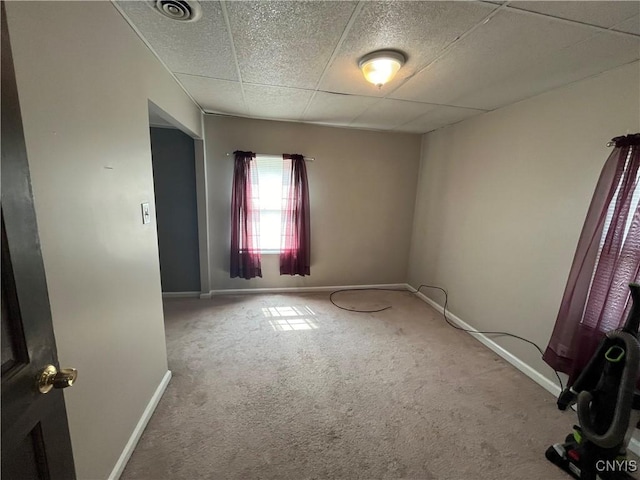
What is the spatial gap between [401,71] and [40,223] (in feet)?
6.83

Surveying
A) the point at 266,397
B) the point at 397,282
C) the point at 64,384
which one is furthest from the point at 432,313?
the point at 64,384

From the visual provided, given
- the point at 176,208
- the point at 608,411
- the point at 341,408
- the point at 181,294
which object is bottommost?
the point at 341,408

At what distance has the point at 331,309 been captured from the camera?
3305 mm

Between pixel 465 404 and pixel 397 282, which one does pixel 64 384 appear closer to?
pixel 465 404

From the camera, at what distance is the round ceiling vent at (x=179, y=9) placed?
4.00 ft

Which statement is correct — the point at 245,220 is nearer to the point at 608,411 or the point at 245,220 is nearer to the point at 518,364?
the point at 518,364

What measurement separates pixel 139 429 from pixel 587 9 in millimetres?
3115

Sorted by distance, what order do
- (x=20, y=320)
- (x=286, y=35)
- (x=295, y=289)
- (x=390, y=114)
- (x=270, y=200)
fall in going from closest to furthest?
(x=20, y=320), (x=286, y=35), (x=390, y=114), (x=270, y=200), (x=295, y=289)

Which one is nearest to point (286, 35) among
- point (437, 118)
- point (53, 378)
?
point (53, 378)

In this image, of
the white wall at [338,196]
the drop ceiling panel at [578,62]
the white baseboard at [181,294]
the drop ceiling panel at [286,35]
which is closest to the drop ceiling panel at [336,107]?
the white wall at [338,196]

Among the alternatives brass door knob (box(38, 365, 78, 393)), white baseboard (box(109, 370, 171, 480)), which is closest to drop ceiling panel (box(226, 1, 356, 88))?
brass door knob (box(38, 365, 78, 393))

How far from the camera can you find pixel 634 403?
1.31 meters

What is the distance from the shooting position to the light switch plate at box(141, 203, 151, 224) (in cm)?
160

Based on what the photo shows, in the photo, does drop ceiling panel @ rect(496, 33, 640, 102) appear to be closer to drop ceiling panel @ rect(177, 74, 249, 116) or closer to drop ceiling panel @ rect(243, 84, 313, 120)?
drop ceiling panel @ rect(243, 84, 313, 120)
